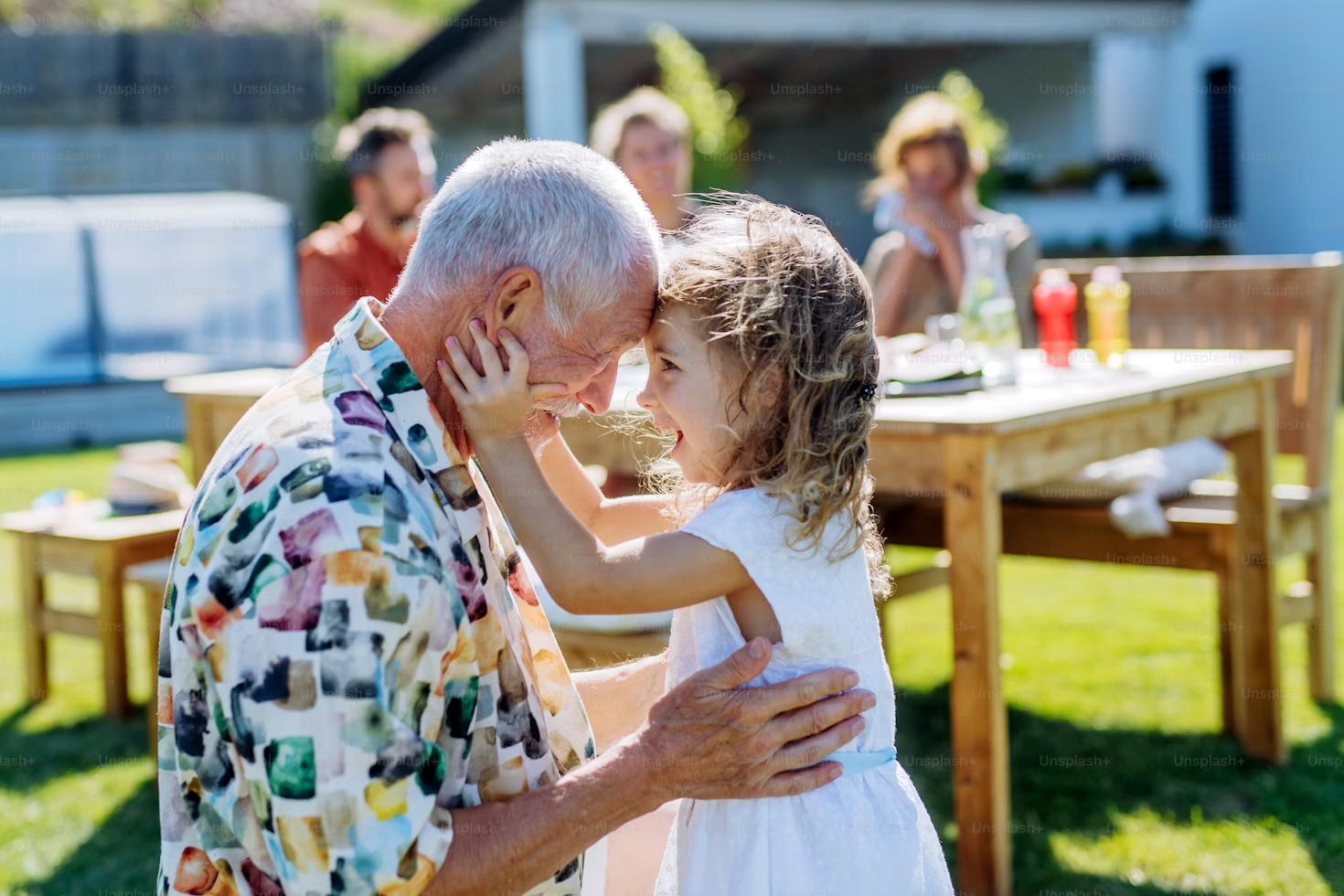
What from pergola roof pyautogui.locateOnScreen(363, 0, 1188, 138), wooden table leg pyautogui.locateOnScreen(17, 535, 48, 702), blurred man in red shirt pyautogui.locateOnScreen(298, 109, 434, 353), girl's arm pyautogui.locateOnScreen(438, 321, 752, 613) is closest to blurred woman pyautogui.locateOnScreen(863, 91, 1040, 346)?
blurred man in red shirt pyautogui.locateOnScreen(298, 109, 434, 353)

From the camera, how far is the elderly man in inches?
51.4

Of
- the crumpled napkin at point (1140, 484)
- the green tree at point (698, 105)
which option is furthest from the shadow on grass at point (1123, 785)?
the green tree at point (698, 105)

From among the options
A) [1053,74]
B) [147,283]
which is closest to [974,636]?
[147,283]

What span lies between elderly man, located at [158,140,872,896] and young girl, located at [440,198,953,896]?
0.20ft

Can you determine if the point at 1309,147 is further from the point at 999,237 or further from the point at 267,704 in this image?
the point at 267,704

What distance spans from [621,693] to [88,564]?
2.82m

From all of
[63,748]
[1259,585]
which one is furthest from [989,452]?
[63,748]

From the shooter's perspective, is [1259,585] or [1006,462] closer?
[1006,462]

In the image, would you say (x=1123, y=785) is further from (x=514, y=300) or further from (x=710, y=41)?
(x=710, y=41)

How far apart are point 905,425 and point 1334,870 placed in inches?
58.7

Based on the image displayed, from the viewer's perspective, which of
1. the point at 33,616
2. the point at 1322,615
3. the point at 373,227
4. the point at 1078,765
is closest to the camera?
the point at 1078,765

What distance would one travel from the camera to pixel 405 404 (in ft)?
5.00

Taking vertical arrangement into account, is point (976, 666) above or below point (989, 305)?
below

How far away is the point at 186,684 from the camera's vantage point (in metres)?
1.44
